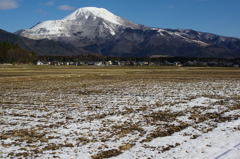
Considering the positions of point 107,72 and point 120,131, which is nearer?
point 120,131

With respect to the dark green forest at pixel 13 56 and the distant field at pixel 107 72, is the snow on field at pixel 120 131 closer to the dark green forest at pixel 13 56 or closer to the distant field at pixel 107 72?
the distant field at pixel 107 72

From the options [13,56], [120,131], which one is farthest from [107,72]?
[13,56]

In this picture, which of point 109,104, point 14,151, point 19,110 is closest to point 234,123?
point 109,104

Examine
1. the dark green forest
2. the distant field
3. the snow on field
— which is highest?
the dark green forest

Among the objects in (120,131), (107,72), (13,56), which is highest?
(13,56)

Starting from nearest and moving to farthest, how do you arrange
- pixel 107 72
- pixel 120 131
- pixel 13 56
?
pixel 120 131 < pixel 107 72 < pixel 13 56

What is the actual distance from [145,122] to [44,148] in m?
4.91

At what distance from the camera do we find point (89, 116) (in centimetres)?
1325

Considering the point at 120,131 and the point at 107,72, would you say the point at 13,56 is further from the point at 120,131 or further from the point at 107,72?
the point at 120,131

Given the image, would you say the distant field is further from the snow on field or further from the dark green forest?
the dark green forest

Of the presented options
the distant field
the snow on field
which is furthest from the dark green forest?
the snow on field

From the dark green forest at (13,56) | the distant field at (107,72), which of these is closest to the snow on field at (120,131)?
the distant field at (107,72)

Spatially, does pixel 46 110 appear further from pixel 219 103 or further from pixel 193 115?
pixel 219 103

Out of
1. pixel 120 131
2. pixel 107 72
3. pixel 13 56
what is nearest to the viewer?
pixel 120 131
